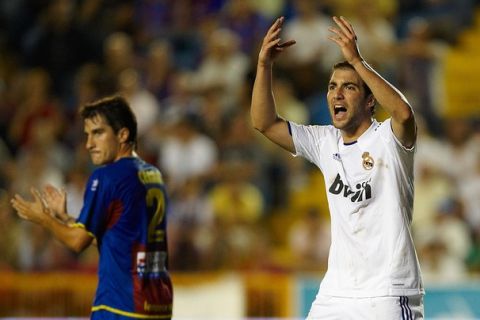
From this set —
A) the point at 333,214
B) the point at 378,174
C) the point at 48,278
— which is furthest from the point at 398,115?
the point at 48,278

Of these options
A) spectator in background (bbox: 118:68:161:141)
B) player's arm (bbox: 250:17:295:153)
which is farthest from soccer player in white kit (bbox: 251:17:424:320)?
spectator in background (bbox: 118:68:161:141)

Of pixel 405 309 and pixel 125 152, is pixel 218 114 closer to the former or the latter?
pixel 125 152

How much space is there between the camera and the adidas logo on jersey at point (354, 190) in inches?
213

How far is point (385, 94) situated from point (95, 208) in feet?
5.96

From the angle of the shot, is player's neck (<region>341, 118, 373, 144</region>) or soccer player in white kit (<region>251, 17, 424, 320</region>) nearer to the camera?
soccer player in white kit (<region>251, 17, 424, 320</region>)

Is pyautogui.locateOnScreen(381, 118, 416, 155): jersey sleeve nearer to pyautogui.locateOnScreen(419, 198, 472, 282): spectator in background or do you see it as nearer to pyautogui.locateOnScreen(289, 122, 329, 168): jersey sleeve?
pyautogui.locateOnScreen(289, 122, 329, 168): jersey sleeve

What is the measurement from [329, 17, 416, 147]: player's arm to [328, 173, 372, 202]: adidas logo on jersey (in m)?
0.32

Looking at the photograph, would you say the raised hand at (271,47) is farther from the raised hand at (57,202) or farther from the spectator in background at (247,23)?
the spectator in background at (247,23)

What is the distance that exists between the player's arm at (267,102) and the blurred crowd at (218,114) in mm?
5114

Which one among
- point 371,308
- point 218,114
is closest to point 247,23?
point 218,114

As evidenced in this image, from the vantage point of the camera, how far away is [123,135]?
241 inches

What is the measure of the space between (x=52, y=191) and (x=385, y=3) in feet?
27.0

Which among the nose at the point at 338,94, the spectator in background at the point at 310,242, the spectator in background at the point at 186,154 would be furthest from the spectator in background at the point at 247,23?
the nose at the point at 338,94

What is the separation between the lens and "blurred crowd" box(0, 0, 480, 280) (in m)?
11.3
